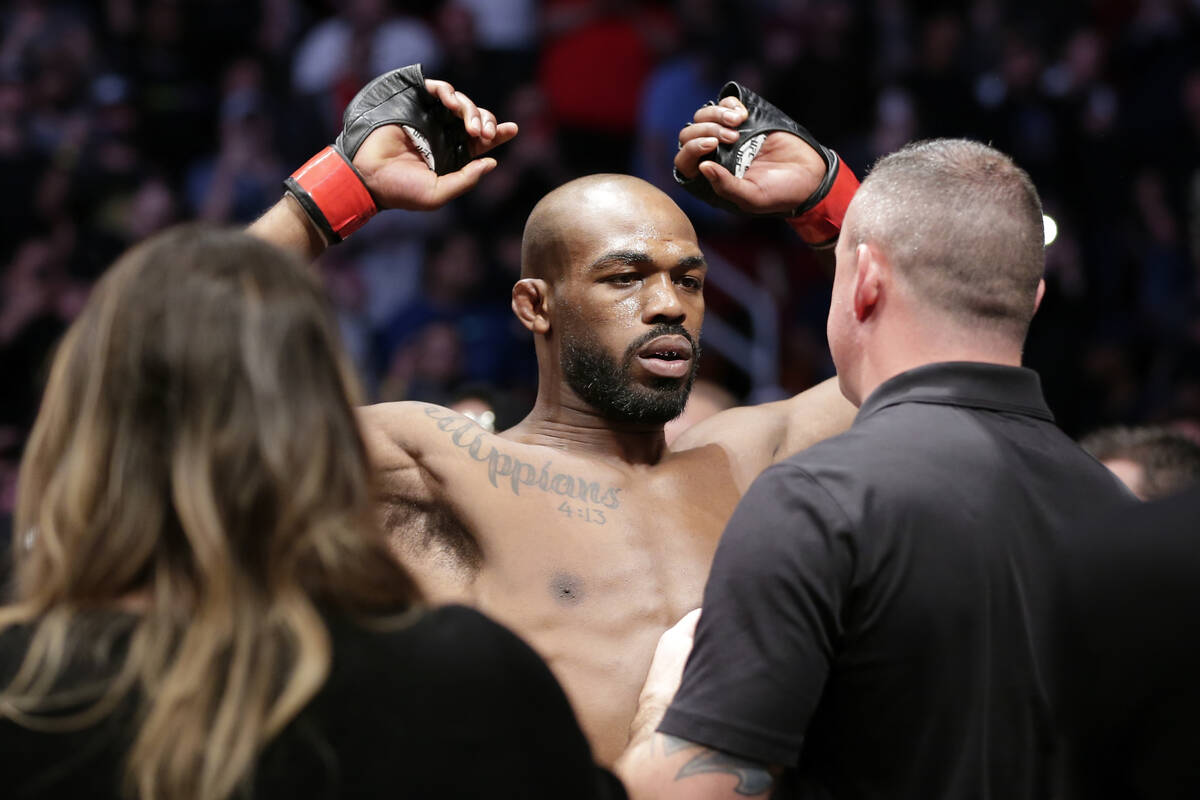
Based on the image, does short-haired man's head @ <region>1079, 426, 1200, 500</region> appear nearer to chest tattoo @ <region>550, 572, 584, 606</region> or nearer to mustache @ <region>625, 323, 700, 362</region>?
mustache @ <region>625, 323, 700, 362</region>

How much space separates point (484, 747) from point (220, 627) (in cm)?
26

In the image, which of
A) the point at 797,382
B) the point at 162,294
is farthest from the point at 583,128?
the point at 162,294

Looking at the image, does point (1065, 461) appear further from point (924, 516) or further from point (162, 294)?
point (162, 294)

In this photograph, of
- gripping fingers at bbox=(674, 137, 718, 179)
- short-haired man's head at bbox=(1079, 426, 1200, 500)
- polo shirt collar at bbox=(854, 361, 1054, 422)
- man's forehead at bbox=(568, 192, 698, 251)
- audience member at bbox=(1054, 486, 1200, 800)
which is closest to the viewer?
audience member at bbox=(1054, 486, 1200, 800)

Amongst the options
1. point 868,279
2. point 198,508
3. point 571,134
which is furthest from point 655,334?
point 571,134

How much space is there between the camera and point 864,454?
5.04 feet

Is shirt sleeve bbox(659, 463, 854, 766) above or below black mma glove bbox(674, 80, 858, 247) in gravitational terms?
below

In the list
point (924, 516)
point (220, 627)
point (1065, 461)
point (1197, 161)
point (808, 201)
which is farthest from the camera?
point (1197, 161)

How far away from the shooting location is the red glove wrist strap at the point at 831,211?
2.38m

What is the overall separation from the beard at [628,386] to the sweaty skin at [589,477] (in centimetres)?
2

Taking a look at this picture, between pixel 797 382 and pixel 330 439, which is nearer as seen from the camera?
pixel 330 439

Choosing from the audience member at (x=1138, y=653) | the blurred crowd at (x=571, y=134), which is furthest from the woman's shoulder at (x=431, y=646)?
the blurred crowd at (x=571, y=134)

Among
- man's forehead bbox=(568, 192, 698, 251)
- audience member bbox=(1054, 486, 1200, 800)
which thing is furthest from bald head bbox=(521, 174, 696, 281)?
audience member bbox=(1054, 486, 1200, 800)

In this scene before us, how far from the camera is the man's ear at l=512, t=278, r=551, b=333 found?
2.51 meters
